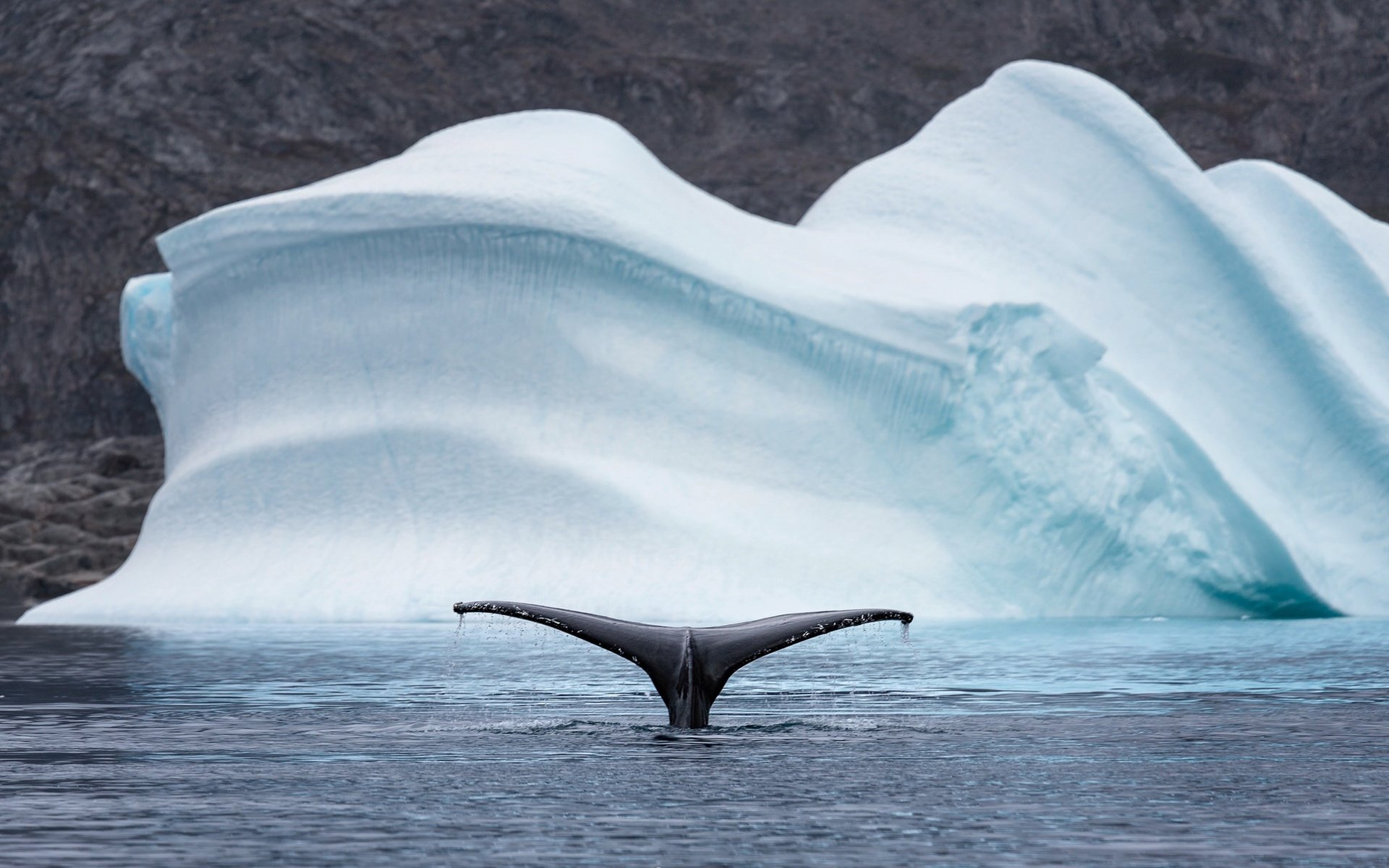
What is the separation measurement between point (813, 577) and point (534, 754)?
1591cm

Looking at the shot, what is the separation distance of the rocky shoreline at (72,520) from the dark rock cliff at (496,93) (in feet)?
25.0

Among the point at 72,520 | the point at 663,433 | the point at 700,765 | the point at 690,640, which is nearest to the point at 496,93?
the point at 72,520

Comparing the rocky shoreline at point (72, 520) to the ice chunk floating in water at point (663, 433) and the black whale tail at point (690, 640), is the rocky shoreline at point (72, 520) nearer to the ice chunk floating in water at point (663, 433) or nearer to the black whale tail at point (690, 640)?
the ice chunk floating in water at point (663, 433)

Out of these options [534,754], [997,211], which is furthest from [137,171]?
[534,754]

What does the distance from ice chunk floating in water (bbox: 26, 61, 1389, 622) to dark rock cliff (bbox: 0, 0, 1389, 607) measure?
51819mm

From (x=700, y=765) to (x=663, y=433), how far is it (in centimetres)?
1848

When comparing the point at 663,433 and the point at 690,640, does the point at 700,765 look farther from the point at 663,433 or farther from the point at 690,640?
the point at 663,433

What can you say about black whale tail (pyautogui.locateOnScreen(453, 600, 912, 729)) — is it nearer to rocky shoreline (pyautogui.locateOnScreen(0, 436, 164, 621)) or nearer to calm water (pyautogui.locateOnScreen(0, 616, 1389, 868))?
calm water (pyautogui.locateOnScreen(0, 616, 1389, 868))

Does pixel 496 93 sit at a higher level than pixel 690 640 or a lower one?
higher

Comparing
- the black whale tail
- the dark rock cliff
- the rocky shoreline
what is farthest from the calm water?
the dark rock cliff

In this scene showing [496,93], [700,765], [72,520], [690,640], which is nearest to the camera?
[700,765]

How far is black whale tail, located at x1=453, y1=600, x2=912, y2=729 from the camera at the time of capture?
11.6 meters

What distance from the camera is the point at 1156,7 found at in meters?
121

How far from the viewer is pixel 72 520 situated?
5916cm
